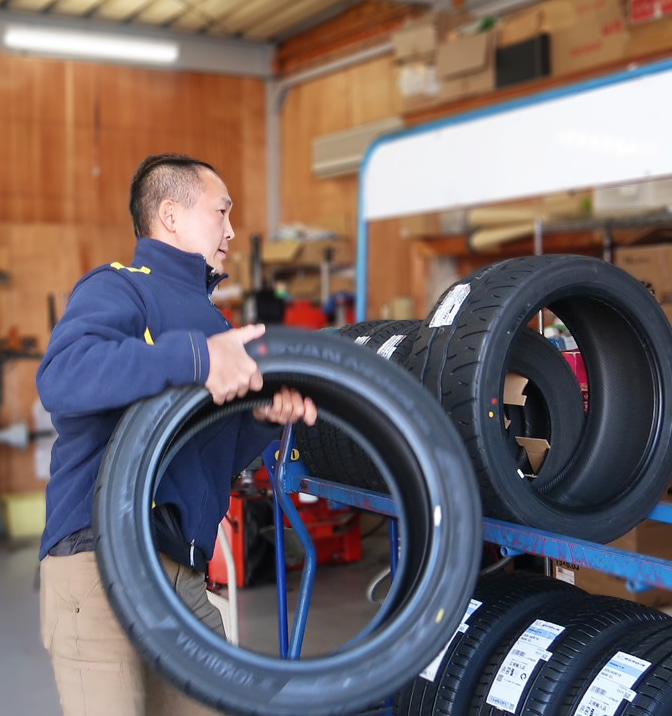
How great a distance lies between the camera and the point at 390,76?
344 inches

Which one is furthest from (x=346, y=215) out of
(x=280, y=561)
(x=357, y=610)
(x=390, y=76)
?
(x=280, y=561)

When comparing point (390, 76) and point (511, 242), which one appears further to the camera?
point (390, 76)

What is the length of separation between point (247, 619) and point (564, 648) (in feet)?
9.30

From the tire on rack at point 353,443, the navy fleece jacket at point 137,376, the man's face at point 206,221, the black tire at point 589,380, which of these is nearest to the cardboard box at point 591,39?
the tire on rack at point 353,443

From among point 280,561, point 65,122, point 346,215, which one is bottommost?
point 280,561

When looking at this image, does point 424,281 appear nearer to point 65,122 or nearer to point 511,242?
point 511,242

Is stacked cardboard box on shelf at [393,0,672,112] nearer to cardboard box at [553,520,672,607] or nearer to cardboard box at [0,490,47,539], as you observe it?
cardboard box at [553,520,672,607]

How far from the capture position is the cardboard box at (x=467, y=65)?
22.0ft

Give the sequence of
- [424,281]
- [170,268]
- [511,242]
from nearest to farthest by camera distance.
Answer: [170,268]
[511,242]
[424,281]

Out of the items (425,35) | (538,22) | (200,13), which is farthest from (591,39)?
(200,13)

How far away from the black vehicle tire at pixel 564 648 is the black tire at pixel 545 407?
323 mm

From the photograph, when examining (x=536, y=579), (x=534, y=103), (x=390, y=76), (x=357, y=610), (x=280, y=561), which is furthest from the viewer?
(x=390, y=76)

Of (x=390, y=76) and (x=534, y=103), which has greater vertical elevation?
(x=390, y=76)

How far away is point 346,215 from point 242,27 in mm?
2330
